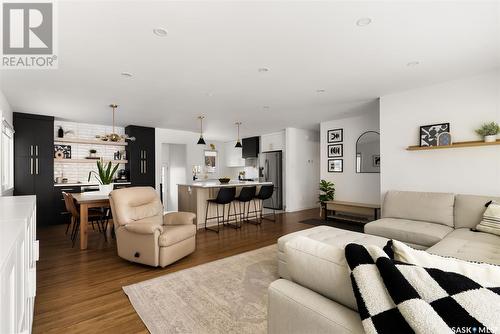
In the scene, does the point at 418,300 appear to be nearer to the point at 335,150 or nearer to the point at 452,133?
the point at 452,133

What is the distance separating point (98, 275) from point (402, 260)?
3.08m

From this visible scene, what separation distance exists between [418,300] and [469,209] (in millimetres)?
3159

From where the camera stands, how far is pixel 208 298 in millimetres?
2213

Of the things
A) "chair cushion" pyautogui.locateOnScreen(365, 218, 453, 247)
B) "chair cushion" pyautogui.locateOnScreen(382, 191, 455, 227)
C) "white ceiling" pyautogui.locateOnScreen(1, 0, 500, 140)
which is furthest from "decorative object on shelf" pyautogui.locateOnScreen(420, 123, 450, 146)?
"chair cushion" pyautogui.locateOnScreen(365, 218, 453, 247)

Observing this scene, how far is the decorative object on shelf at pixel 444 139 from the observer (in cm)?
339

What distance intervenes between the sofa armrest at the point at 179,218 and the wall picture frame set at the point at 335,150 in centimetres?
393

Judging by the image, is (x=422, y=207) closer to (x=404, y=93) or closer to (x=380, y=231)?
(x=380, y=231)

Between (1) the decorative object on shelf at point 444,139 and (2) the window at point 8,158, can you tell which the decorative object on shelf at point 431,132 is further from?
(2) the window at point 8,158

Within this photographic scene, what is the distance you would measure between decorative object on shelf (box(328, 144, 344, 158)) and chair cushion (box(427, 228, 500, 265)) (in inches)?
133

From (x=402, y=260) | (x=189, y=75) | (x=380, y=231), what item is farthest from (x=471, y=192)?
(x=189, y=75)

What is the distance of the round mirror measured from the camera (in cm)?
521

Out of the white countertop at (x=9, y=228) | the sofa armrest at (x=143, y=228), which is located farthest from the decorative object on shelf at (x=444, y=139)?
the white countertop at (x=9, y=228)

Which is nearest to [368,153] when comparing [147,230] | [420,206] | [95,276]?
[420,206]

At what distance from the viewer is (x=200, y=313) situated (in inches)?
78.2
